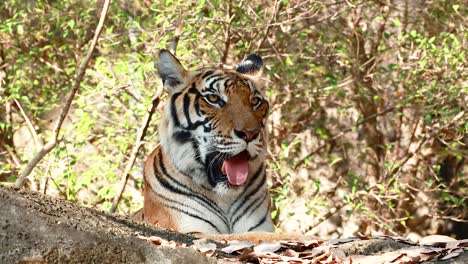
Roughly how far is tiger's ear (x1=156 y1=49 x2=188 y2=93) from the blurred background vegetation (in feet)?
5.15

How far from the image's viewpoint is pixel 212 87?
22.4ft

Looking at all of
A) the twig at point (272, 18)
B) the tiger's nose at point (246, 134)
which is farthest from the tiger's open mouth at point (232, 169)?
the twig at point (272, 18)

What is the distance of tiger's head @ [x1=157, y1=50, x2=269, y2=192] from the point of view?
6.46 metres

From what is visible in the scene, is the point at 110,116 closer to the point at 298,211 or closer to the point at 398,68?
the point at 298,211

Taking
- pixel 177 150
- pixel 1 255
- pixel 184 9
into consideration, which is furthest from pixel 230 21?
pixel 1 255

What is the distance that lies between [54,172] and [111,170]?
0.64 metres

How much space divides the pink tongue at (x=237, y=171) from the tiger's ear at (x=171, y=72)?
0.79 m

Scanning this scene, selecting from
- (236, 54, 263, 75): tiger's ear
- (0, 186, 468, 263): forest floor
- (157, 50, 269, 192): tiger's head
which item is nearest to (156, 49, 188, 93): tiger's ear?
(157, 50, 269, 192): tiger's head

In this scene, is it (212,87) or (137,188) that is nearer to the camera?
(212,87)

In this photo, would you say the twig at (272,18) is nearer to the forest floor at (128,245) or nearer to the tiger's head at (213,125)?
the tiger's head at (213,125)

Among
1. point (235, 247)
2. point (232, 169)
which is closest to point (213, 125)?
point (232, 169)

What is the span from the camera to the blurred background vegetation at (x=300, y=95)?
362 inches

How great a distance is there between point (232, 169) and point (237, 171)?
0.04 meters

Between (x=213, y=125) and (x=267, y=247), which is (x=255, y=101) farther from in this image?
(x=267, y=247)
